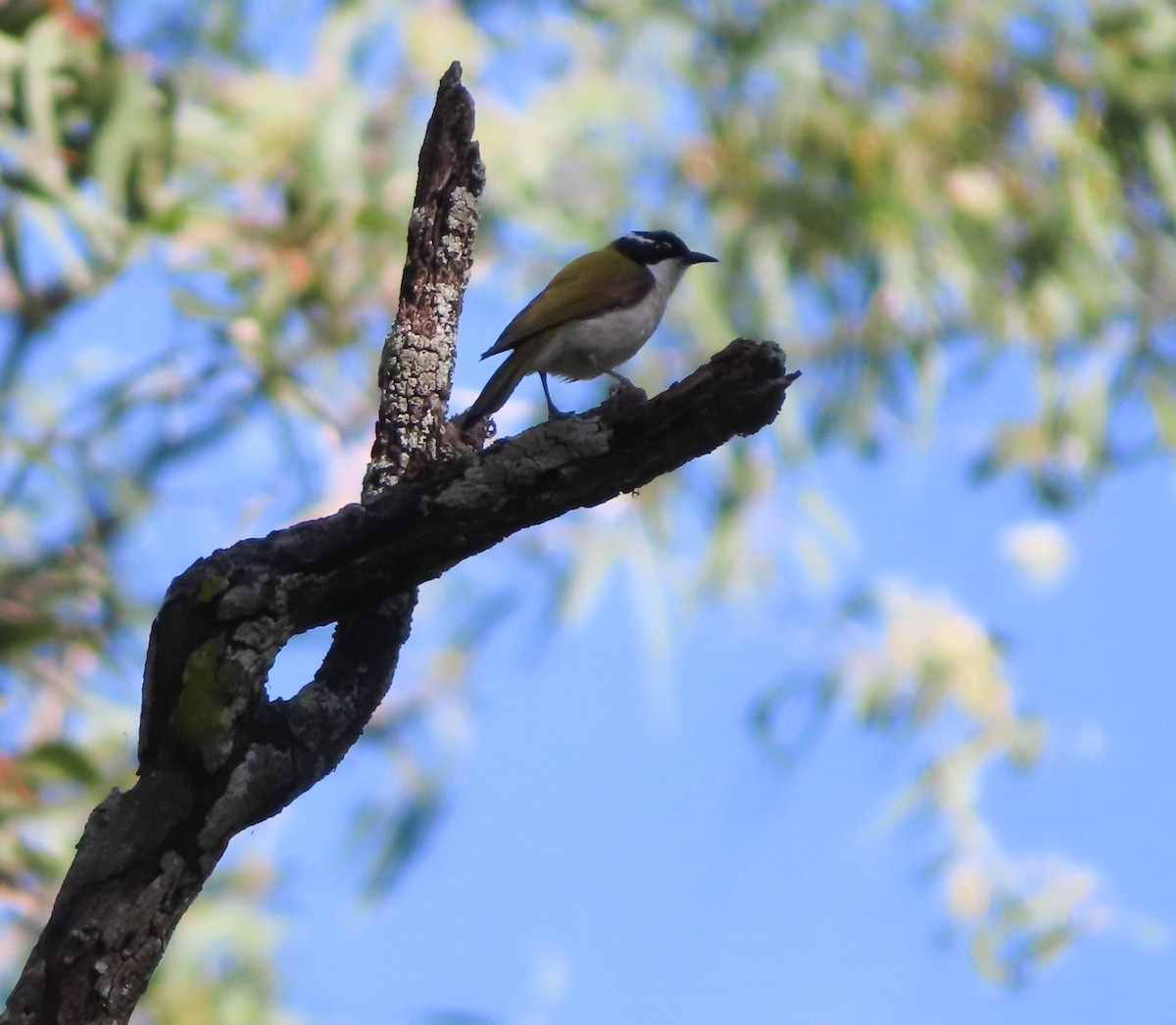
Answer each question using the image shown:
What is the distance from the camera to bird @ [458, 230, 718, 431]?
14.8 ft

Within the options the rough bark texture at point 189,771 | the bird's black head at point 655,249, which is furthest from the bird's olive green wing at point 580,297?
the rough bark texture at point 189,771

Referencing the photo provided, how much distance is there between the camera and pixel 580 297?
4.72 meters

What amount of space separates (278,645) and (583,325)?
2.21m

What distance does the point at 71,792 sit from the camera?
6621 mm

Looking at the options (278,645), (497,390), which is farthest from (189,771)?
(497,390)

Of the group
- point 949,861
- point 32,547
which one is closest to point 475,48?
point 32,547

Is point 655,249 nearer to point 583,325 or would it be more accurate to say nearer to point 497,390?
point 583,325

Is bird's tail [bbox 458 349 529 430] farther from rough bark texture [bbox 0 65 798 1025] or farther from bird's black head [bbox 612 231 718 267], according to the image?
bird's black head [bbox 612 231 718 267]

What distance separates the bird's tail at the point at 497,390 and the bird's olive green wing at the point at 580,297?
0.05 meters

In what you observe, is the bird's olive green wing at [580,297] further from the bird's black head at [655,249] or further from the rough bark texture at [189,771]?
the rough bark texture at [189,771]

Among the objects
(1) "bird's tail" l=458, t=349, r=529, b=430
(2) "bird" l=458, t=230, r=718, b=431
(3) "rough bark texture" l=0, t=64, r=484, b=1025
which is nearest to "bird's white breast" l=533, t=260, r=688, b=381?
(2) "bird" l=458, t=230, r=718, b=431

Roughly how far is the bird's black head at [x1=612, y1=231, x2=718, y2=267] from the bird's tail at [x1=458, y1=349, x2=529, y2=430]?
1.32 meters

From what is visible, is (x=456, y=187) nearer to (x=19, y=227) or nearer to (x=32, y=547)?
(x=19, y=227)

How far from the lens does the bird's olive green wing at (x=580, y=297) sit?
178 inches
